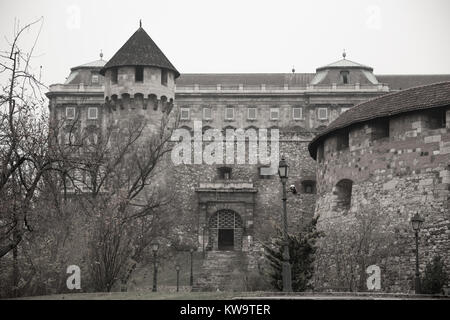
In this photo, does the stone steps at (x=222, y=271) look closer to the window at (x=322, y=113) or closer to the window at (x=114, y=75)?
the window at (x=114, y=75)

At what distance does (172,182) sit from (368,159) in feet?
74.1

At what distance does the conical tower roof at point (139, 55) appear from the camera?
50688mm

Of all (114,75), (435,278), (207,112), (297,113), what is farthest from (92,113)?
(435,278)

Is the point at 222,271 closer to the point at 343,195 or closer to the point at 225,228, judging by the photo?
the point at 225,228

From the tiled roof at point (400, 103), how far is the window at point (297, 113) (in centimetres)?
4944

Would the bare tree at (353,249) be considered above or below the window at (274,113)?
below

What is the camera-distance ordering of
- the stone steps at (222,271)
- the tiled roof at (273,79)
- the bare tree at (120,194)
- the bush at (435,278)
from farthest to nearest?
1. the tiled roof at (273,79)
2. the stone steps at (222,271)
3. the bare tree at (120,194)
4. the bush at (435,278)

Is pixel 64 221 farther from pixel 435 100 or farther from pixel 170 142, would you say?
pixel 170 142

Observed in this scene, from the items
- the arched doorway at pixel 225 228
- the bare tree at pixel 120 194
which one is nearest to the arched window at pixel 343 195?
the bare tree at pixel 120 194

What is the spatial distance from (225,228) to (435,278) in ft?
91.6

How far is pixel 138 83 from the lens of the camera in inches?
1998

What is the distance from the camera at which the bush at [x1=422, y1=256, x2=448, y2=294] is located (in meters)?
25.6

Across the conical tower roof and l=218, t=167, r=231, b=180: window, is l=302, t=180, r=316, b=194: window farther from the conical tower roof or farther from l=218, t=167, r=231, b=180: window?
the conical tower roof
